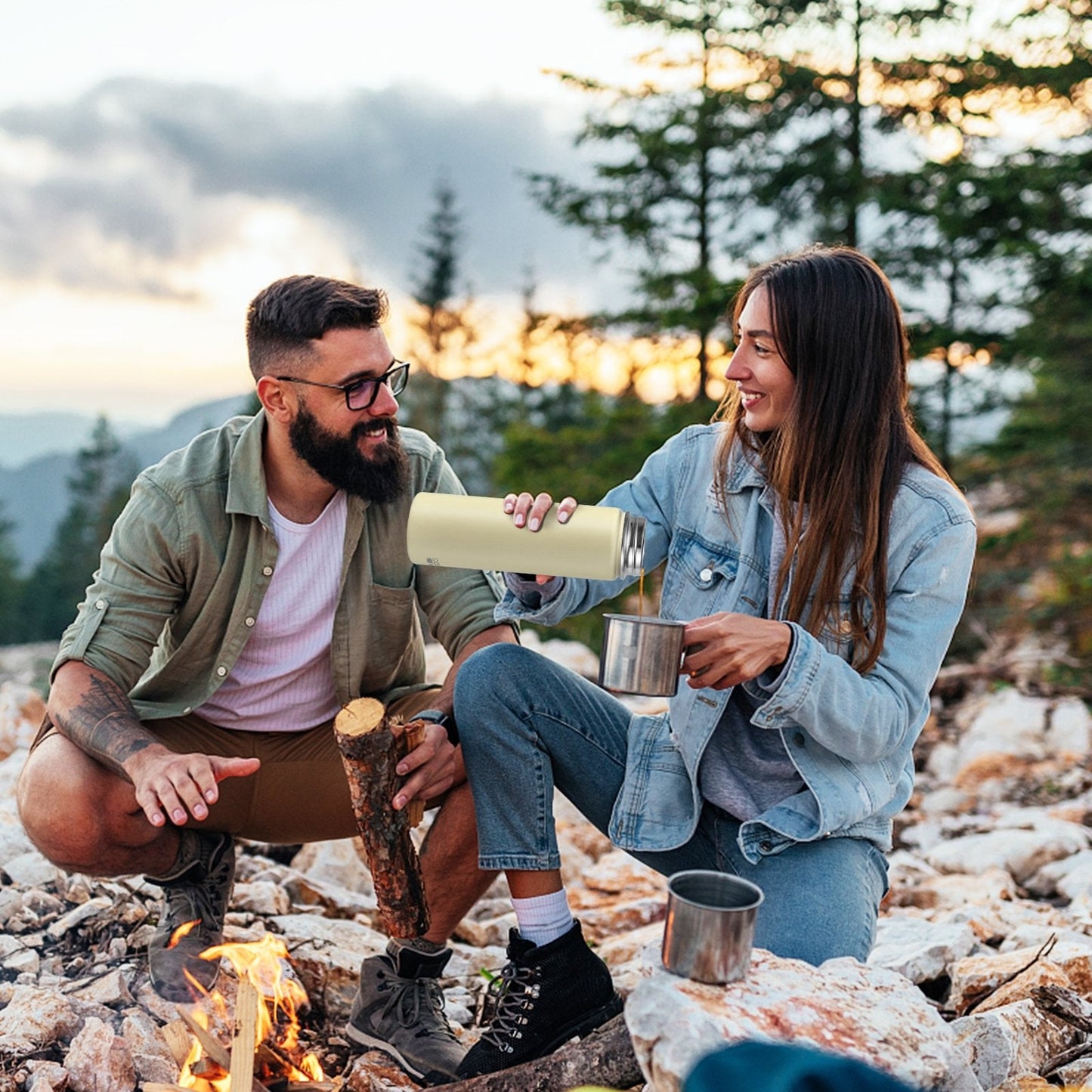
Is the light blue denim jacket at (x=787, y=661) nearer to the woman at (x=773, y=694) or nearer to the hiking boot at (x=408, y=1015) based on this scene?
the woman at (x=773, y=694)

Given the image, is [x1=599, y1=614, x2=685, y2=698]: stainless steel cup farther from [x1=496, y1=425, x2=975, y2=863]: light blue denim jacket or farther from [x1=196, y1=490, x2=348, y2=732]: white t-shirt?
[x1=196, y1=490, x2=348, y2=732]: white t-shirt

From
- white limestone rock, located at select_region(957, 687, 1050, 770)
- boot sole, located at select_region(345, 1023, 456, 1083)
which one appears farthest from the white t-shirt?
white limestone rock, located at select_region(957, 687, 1050, 770)

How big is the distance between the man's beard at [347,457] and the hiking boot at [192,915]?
4.25ft

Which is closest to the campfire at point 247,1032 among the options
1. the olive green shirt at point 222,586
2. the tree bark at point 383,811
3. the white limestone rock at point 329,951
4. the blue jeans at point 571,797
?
the white limestone rock at point 329,951

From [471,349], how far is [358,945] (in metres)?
31.7

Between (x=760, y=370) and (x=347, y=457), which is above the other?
(x=760, y=370)

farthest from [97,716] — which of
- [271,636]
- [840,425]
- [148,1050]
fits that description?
[840,425]

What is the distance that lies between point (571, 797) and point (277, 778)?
1.15 metres

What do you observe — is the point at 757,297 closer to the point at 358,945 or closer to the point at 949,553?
the point at 949,553

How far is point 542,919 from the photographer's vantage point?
3.36 metres

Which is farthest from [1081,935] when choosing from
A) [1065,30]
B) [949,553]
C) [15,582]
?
[15,582]

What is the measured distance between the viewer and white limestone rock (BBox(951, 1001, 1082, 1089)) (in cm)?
326

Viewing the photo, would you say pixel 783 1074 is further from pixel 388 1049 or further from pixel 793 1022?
pixel 388 1049

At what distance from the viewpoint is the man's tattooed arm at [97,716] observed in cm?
367
